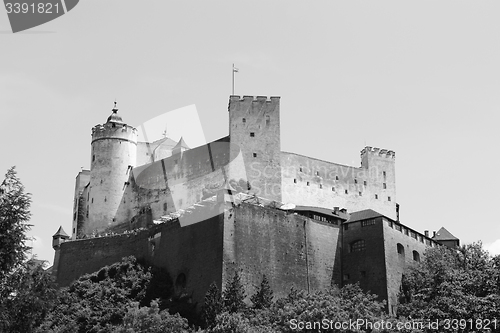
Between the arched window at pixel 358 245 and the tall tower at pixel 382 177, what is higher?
the tall tower at pixel 382 177

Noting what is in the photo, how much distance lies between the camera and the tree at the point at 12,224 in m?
26.8

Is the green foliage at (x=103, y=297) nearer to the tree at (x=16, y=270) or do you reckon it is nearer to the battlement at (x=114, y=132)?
the battlement at (x=114, y=132)

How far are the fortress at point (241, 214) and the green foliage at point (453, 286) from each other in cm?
205

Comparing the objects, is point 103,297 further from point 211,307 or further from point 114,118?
point 114,118

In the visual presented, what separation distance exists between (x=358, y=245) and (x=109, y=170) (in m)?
26.3

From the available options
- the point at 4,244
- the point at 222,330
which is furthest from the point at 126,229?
the point at 4,244

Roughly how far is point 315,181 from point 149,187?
50.8ft

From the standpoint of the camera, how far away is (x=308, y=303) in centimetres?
4141

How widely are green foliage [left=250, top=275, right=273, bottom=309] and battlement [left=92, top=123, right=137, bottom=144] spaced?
1093 inches

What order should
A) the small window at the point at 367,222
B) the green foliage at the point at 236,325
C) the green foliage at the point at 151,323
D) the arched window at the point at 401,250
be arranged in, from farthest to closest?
1. the arched window at the point at 401,250
2. the small window at the point at 367,222
3. the green foliage at the point at 151,323
4. the green foliage at the point at 236,325

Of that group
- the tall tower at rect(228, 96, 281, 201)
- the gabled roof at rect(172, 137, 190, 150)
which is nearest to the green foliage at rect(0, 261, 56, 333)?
the tall tower at rect(228, 96, 281, 201)

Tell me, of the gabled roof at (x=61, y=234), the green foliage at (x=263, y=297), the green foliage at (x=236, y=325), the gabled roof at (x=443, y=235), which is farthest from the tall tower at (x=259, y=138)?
the green foliage at (x=236, y=325)

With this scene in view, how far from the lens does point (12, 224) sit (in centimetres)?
2705

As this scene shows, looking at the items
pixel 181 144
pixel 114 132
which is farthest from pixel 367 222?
pixel 114 132
